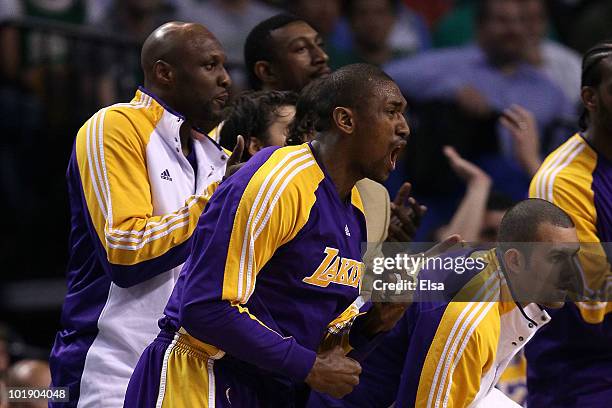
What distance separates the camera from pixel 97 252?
10.8 ft

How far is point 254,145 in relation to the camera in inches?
139

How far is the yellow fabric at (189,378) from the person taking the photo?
287 centimetres

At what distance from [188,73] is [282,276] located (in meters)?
0.89

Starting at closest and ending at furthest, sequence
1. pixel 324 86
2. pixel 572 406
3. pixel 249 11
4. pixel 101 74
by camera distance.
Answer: pixel 324 86, pixel 572 406, pixel 101 74, pixel 249 11

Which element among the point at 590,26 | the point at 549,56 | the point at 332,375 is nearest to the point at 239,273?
the point at 332,375

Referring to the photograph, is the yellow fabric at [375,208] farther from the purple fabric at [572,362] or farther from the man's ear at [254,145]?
the purple fabric at [572,362]

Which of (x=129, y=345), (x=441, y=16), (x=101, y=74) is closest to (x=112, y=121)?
(x=129, y=345)

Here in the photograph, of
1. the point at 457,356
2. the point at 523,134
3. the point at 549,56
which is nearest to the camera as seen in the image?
the point at 457,356

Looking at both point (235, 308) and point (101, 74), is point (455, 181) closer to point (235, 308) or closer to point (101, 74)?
point (101, 74)

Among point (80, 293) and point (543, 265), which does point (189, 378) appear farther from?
point (543, 265)

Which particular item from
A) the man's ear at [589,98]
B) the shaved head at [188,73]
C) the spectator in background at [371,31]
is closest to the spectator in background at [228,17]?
the spectator in background at [371,31]

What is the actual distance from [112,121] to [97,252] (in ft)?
1.27

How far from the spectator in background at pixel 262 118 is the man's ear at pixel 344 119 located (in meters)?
0.49

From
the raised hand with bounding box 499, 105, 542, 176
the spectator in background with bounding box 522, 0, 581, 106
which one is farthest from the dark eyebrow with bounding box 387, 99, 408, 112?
the spectator in background with bounding box 522, 0, 581, 106
